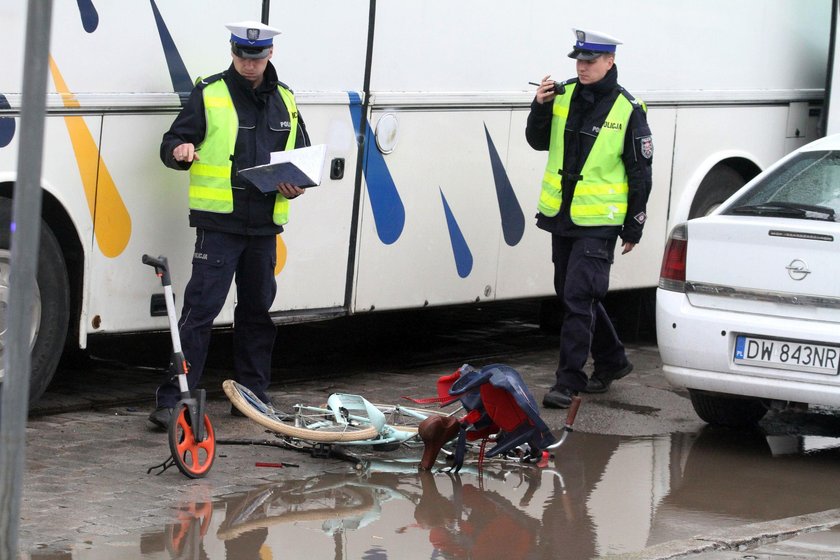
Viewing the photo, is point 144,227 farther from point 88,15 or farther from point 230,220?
point 88,15

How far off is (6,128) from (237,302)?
152 centimetres

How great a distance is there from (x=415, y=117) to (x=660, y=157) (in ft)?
7.56

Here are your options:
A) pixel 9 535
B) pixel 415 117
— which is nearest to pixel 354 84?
pixel 415 117

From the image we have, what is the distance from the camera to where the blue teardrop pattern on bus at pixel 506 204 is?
8.89 m

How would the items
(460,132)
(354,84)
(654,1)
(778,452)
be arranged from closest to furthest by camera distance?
(778,452) < (354,84) < (460,132) < (654,1)

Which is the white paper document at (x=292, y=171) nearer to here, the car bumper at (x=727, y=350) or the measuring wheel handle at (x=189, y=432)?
the measuring wheel handle at (x=189, y=432)

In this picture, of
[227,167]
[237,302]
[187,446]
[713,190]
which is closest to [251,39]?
[227,167]

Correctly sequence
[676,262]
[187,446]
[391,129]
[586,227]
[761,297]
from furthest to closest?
[391,129]
[586,227]
[676,262]
[761,297]
[187,446]

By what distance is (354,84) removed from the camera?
7949 millimetres

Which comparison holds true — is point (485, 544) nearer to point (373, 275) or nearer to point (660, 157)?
point (373, 275)

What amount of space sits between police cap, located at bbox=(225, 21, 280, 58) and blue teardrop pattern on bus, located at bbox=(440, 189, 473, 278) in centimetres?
201

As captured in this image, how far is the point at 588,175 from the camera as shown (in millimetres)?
7961

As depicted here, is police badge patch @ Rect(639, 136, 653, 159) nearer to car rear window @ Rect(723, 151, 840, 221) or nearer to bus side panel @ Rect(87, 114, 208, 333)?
car rear window @ Rect(723, 151, 840, 221)

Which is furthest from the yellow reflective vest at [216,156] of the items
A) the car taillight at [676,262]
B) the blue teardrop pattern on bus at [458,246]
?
the car taillight at [676,262]
